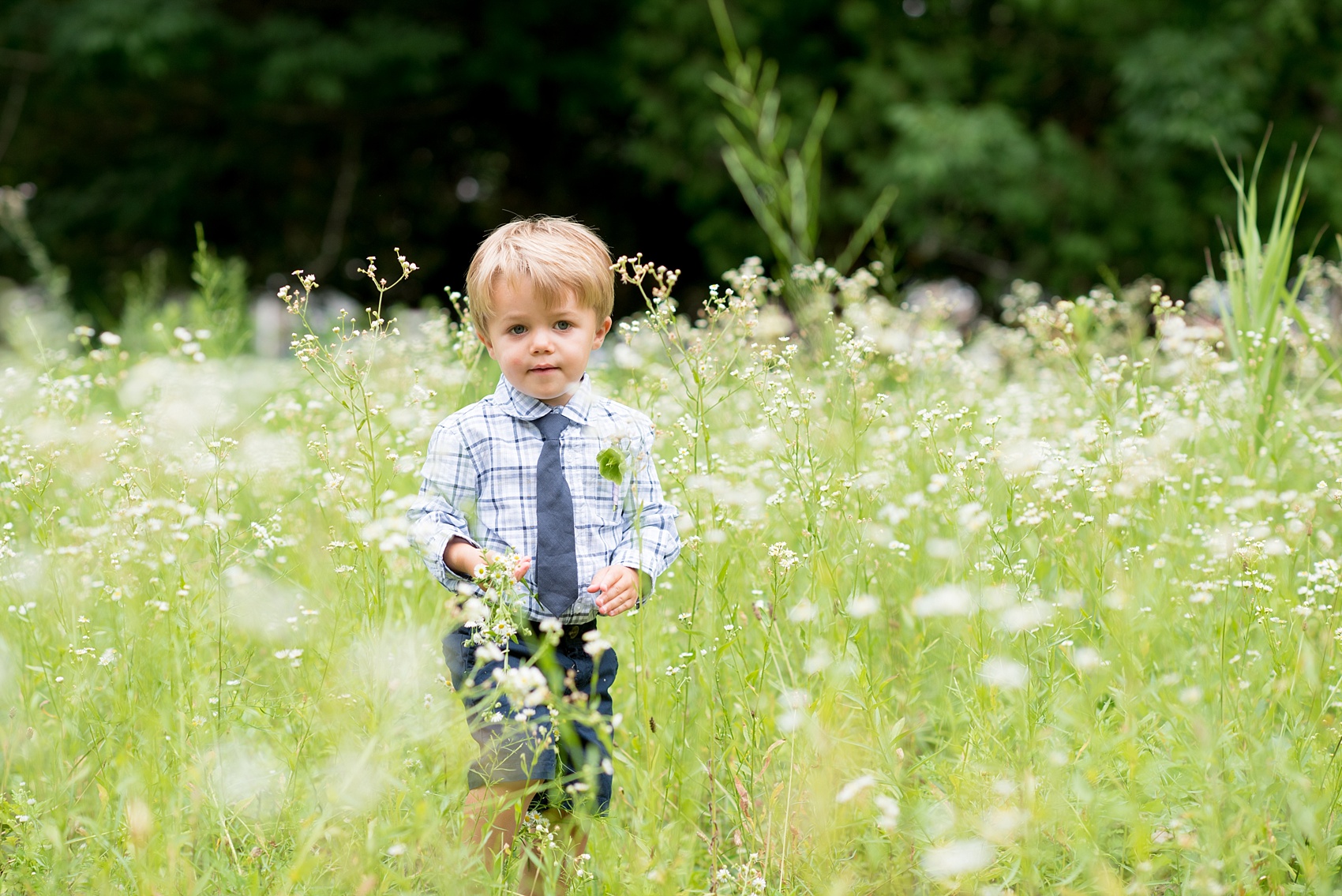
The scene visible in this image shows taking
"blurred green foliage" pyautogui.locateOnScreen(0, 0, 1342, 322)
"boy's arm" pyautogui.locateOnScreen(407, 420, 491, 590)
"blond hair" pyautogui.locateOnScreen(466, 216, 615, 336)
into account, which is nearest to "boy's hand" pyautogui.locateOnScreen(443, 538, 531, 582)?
"boy's arm" pyautogui.locateOnScreen(407, 420, 491, 590)

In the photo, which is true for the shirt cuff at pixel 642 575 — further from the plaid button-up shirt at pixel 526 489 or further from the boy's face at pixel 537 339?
the boy's face at pixel 537 339

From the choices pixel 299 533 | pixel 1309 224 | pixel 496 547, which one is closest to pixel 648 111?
pixel 1309 224

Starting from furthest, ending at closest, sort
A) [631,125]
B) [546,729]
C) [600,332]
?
[631,125] < [600,332] < [546,729]

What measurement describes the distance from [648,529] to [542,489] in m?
0.22

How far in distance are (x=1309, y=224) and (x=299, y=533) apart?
38.6ft

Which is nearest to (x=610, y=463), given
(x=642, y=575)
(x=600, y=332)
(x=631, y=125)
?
(x=642, y=575)

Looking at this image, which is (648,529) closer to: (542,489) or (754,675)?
(542,489)

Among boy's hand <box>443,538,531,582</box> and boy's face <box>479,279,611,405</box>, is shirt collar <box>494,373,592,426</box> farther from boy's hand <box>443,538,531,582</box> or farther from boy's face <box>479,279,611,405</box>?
boy's hand <box>443,538,531,582</box>

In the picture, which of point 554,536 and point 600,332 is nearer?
point 554,536

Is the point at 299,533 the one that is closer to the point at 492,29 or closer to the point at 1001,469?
the point at 1001,469

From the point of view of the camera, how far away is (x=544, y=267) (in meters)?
2.15

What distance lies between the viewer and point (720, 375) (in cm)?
228

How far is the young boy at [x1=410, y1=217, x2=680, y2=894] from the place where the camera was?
2127 millimetres

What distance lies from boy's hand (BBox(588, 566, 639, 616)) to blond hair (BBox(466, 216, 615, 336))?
1.72ft
